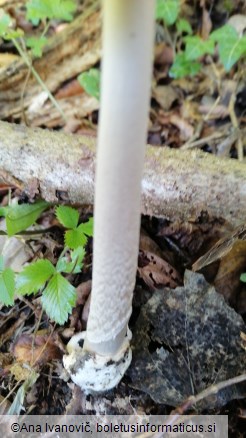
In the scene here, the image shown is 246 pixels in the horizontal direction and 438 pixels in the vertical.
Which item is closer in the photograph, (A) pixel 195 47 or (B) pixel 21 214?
(B) pixel 21 214

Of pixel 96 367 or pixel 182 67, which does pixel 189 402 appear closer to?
pixel 96 367

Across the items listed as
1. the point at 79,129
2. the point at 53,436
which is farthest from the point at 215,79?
the point at 53,436

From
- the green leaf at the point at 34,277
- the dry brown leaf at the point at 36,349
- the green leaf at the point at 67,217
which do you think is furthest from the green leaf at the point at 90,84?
the dry brown leaf at the point at 36,349

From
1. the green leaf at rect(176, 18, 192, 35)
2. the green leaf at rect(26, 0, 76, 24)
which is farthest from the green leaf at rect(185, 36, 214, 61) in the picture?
the green leaf at rect(26, 0, 76, 24)

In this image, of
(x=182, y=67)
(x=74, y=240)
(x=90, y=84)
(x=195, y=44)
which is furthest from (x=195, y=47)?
(x=74, y=240)

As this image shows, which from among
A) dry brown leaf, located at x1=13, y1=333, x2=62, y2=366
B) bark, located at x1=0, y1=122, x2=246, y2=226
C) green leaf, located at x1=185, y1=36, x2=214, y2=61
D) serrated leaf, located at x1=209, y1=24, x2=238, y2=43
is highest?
serrated leaf, located at x1=209, y1=24, x2=238, y2=43

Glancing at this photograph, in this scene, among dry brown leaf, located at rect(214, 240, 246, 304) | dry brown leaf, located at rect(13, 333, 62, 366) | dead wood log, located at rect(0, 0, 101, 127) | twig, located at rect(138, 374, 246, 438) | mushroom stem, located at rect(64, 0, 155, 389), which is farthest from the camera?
dead wood log, located at rect(0, 0, 101, 127)

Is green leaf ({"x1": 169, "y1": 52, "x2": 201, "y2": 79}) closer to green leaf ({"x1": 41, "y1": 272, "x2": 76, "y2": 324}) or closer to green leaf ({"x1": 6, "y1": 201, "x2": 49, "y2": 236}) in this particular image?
green leaf ({"x1": 6, "y1": 201, "x2": 49, "y2": 236})

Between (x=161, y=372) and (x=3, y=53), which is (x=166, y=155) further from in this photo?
(x=3, y=53)
